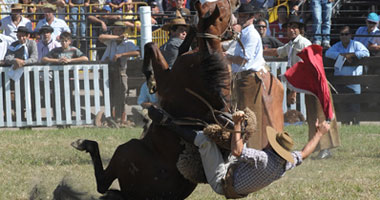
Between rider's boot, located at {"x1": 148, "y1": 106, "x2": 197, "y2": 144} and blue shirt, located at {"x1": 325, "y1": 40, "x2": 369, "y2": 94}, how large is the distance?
25.8ft

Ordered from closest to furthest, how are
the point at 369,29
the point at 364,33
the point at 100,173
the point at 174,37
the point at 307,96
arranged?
the point at 100,173, the point at 307,96, the point at 174,37, the point at 369,29, the point at 364,33

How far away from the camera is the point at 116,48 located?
42.7 ft

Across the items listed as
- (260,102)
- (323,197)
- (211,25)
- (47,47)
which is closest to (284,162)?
(211,25)

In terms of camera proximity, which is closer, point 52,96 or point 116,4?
point 52,96

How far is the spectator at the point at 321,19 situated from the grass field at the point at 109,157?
96.3 inches

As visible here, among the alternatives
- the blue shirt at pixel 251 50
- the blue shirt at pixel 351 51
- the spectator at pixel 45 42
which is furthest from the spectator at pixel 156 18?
the blue shirt at pixel 251 50

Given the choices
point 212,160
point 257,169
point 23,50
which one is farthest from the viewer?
point 23,50

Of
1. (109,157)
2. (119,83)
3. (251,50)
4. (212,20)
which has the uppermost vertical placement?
(212,20)

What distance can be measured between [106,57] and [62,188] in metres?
7.06

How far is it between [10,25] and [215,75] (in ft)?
30.5

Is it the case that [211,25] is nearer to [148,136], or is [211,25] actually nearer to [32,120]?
[148,136]

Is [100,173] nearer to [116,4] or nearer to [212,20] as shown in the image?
[212,20]

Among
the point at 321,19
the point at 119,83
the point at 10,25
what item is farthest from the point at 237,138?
the point at 321,19

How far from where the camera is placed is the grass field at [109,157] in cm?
689
